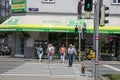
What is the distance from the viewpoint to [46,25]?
43.0 metres

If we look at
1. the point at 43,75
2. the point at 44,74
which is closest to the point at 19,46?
the point at 44,74

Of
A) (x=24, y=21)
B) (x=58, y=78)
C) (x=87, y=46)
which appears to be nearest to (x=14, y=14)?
(x=24, y=21)

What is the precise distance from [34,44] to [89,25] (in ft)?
19.6

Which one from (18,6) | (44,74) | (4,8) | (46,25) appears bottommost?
(44,74)

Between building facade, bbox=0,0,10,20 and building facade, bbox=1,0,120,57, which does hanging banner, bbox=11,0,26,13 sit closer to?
building facade, bbox=1,0,120,57

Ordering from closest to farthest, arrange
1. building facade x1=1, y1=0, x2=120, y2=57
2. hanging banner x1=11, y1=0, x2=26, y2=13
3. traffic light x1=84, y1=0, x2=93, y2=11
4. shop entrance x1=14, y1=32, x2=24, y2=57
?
1. traffic light x1=84, y1=0, x2=93, y2=11
2. building facade x1=1, y1=0, x2=120, y2=57
3. hanging banner x1=11, y1=0, x2=26, y2=13
4. shop entrance x1=14, y1=32, x2=24, y2=57

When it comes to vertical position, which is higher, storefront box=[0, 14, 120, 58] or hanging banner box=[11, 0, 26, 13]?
hanging banner box=[11, 0, 26, 13]

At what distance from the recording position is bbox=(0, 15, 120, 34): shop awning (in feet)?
140

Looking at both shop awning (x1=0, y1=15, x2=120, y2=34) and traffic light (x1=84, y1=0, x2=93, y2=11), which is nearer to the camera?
traffic light (x1=84, y1=0, x2=93, y2=11)

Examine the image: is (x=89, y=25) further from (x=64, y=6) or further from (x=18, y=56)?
(x=18, y=56)

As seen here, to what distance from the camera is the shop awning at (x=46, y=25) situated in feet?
140

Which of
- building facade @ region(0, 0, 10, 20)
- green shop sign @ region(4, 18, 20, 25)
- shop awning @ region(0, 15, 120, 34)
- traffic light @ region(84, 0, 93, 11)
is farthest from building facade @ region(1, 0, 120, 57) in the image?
building facade @ region(0, 0, 10, 20)

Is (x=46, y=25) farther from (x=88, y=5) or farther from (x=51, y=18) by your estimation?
(x=88, y=5)

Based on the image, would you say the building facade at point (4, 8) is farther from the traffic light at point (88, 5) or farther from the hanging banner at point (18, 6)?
the traffic light at point (88, 5)
